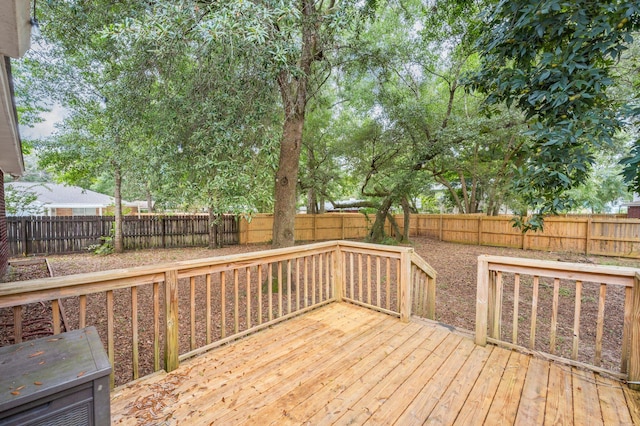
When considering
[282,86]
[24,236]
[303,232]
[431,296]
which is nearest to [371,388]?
[431,296]

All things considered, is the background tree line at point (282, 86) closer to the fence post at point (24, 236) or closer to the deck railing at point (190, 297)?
the deck railing at point (190, 297)

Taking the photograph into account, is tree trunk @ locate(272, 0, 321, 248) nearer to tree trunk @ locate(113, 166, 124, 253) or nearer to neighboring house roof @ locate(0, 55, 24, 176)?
neighboring house roof @ locate(0, 55, 24, 176)

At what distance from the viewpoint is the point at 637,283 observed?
2.02 metres

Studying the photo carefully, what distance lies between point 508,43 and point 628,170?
1.49 m

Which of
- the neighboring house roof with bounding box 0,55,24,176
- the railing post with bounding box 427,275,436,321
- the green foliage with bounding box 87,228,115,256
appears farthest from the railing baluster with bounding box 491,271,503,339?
the green foliage with bounding box 87,228,115,256

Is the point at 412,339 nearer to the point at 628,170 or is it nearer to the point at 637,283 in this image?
the point at 637,283

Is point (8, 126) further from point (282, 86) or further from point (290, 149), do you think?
point (290, 149)

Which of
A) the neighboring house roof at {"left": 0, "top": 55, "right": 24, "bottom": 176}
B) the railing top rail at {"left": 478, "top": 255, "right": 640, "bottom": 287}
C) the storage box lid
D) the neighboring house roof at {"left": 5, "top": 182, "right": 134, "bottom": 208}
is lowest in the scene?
the storage box lid

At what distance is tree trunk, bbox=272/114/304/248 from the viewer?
4.89 m

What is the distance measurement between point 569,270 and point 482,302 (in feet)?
2.47

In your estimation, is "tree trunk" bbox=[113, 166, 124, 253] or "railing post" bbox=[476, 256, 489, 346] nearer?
"railing post" bbox=[476, 256, 489, 346]

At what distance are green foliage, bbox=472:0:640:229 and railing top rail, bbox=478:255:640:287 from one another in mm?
402

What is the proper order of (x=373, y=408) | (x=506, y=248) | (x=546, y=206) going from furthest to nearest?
(x=506, y=248) < (x=546, y=206) < (x=373, y=408)

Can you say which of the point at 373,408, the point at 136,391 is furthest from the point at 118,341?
the point at 373,408
